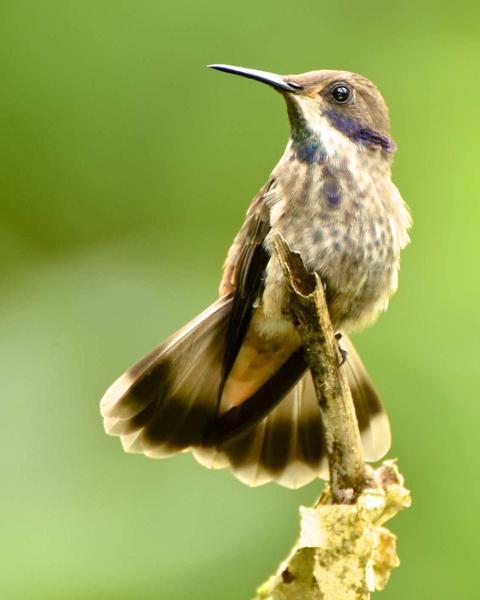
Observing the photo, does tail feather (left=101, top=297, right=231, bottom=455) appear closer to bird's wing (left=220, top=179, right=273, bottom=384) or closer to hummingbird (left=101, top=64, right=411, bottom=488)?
hummingbird (left=101, top=64, right=411, bottom=488)

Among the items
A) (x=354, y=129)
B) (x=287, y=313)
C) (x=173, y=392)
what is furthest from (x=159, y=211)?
(x=287, y=313)

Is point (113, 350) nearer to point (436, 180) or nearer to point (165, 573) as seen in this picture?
point (165, 573)

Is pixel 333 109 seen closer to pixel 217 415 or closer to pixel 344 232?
pixel 344 232

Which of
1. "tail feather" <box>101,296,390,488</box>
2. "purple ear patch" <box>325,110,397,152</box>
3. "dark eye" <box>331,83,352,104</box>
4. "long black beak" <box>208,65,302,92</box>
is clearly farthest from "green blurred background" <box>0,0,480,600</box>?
"long black beak" <box>208,65,302,92</box>

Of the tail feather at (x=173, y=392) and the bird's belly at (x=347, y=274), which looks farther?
the tail feather at (x=173, y=392)

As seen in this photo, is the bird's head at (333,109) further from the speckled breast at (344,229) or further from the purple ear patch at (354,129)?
the speckled breast at (344,229)

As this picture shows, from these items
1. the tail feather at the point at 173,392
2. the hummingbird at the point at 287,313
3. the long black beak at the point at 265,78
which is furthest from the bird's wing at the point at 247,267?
the long black beak at the point at 265,78

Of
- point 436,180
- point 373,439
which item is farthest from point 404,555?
point 436,180
